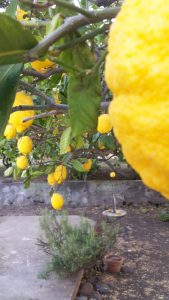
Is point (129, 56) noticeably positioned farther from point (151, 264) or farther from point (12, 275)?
point (151, 264)

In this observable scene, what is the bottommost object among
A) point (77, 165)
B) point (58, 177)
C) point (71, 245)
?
point (71, 245)

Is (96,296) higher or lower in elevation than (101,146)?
lower

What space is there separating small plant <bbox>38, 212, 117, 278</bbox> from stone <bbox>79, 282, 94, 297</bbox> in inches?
6.0

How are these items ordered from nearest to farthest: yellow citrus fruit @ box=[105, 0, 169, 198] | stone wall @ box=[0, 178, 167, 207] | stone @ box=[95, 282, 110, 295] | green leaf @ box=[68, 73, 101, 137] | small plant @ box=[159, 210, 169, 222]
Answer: yellow citrus fruit @ box=[105, 0, 169, 198] < green leaf @ box=[68, 73, 101, 137] < stone @ box=[95, 282, 110, 295] < small plant @ box=[159, 210, 169, 222] < stone wall @ box=[0, 178, 167, 207]

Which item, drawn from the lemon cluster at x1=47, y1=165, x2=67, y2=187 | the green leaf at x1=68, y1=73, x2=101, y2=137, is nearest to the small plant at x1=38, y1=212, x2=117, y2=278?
the lemon cluster at x1=47, y1=165, x2=67, y2=187

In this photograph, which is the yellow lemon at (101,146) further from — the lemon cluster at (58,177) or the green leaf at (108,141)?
the lemon cluster at (58,177)

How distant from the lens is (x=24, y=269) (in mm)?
4164

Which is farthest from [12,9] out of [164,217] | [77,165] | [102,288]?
[164,217]

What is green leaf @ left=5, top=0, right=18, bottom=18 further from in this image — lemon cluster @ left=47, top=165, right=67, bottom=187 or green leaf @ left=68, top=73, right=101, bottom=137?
lemon cluster @ left=47, top=165, right=67, bottom=187

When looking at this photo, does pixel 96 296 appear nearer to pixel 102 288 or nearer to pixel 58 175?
pixel 102 288

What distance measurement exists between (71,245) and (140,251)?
1.25 metres

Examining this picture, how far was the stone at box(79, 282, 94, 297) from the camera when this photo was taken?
12.9ft

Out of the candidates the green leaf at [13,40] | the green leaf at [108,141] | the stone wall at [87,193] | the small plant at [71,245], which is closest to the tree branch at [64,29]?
the green leaf at [13,40]

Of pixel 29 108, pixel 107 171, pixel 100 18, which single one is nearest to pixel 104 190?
pixel 107 171
